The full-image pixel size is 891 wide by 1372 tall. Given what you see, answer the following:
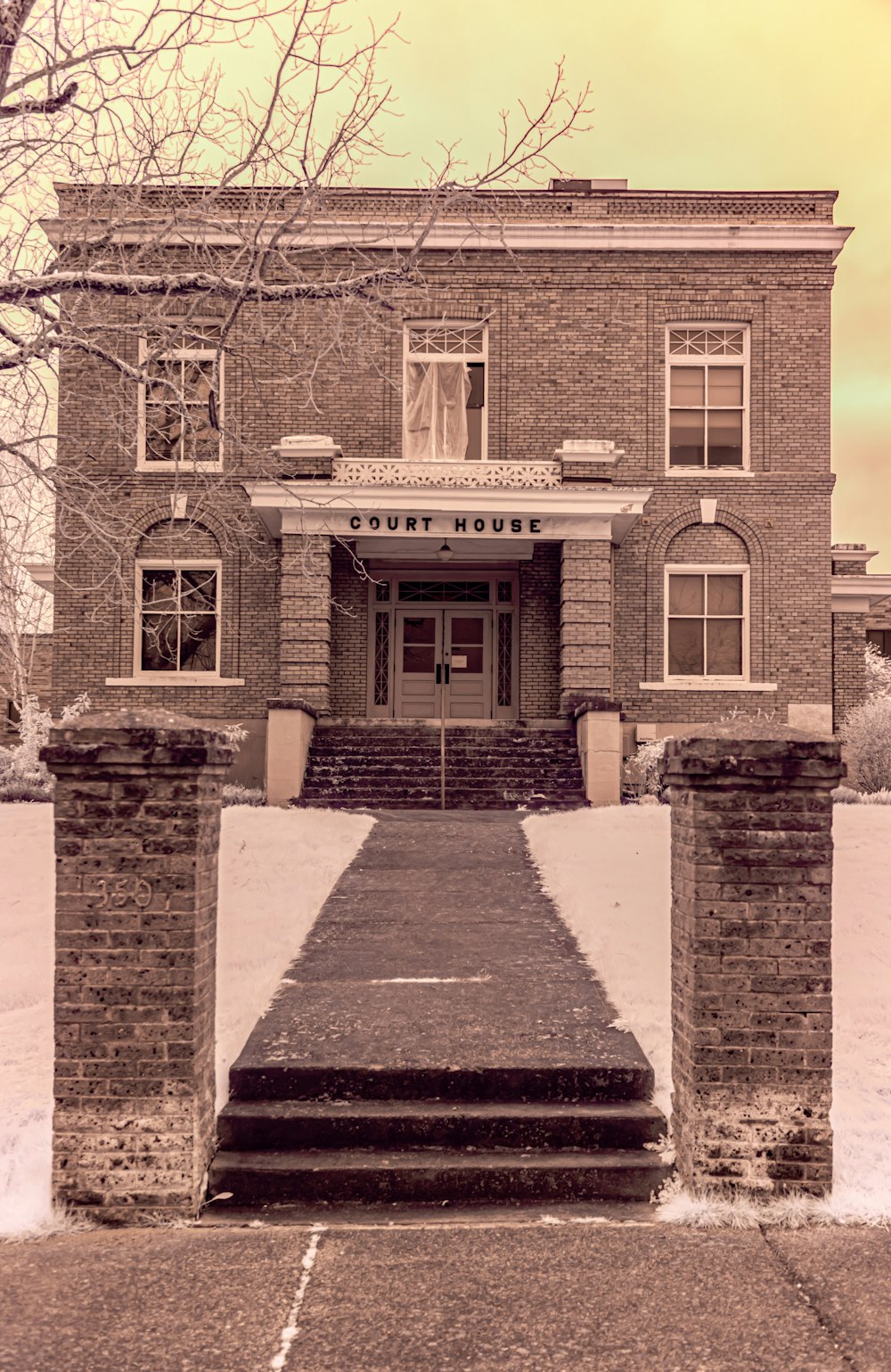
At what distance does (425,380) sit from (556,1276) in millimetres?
18872

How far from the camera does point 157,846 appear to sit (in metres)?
4.76

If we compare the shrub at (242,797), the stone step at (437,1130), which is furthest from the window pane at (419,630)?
the stone step at (437,1130)

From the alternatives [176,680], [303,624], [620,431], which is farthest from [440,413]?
[176,680]

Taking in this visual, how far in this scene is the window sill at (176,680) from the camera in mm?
20266

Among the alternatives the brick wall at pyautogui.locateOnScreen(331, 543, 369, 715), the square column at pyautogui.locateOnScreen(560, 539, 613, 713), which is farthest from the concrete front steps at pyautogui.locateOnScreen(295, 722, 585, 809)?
the brick wall at pyautogui.locateOnScreen(331, 543, 369, 715)

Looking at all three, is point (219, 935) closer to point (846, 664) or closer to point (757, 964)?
point (757, 964)

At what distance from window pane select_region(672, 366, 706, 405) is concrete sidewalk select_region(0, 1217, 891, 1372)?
1845 centimetres

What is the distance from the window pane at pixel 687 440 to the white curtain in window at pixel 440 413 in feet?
12.6

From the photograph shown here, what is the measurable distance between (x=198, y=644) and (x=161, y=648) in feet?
2.16

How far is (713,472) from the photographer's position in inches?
818

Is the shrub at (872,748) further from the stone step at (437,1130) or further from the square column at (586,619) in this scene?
the stone step at (437,1130)

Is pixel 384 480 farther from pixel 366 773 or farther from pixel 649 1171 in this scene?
pixel 649 1171

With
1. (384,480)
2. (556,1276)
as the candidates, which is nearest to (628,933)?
(556,1276)

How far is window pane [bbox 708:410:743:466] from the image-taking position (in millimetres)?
21000
